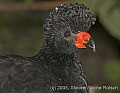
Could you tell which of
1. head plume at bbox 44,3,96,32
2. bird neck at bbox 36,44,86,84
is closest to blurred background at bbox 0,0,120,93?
bird neck at bbox 36,44,86,84

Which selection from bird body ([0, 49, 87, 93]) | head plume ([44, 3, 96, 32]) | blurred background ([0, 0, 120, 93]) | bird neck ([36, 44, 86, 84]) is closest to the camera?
bird body ([0, 49, 87, 93])

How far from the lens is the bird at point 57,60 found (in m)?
4.65

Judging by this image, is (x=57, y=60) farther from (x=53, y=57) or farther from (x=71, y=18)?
(x=71, y=18)

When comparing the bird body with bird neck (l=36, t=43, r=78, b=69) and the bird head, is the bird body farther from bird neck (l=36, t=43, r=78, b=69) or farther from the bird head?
the bird head

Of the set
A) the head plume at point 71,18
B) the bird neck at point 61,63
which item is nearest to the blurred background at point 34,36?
the bird neck at point 61,63

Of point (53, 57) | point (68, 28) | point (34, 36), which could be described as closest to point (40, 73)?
point (53, 57)

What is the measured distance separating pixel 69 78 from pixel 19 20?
4.81 m

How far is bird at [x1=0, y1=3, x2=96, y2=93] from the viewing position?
4.65 metres

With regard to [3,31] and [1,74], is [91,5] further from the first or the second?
[3,31]

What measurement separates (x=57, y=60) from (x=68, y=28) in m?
0.37

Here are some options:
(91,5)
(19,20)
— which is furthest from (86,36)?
(19,20)

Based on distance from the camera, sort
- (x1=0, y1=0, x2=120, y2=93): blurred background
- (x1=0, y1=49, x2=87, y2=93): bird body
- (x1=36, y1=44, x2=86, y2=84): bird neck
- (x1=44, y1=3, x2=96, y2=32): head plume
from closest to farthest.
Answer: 1. (x1=0, y1=49, x2=87, y2=93): bird body
2. (x1=44, y1=3, x2=96, y2=32): head plume
3. (x1=36, y1=44, x2=86, y2=84): bird neck
4. (x1=0, y1=0, x2=120, y2=93): blurred background

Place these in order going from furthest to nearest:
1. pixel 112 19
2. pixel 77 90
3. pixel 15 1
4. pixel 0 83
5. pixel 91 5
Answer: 1. pixel 15 1
2. pixel 112 19
3. pixel 91 5
4. pixel 77 90
5. pixel 0 83

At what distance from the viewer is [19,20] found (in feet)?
31.9
